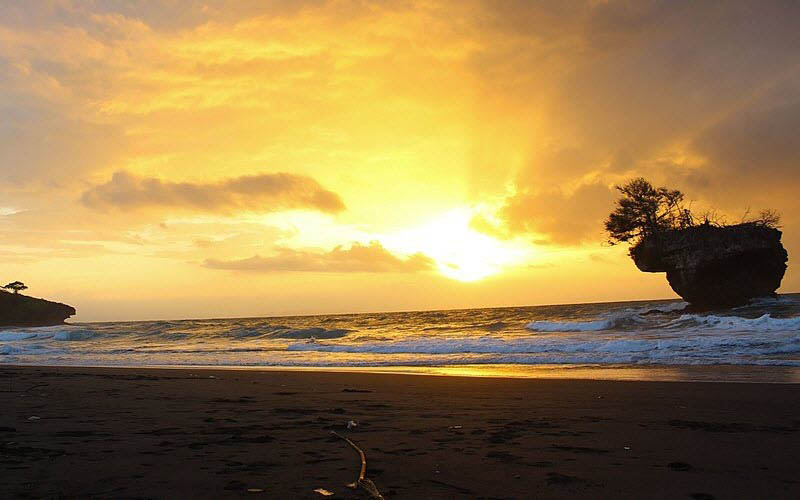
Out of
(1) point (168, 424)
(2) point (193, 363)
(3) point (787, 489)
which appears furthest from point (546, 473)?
(2) point (193, 363)

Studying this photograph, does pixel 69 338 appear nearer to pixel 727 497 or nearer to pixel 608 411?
pixel 608 411

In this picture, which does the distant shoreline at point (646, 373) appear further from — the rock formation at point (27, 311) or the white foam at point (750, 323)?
the rock formation at point (27, 311)

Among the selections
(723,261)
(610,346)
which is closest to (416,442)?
(610,346)

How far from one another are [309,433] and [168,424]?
186cm

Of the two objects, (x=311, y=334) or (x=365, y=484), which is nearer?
(x=365, y=484)

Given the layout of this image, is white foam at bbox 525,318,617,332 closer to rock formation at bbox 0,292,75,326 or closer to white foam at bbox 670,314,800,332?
white foam at bbox 670,314,800,332

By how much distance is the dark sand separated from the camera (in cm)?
394

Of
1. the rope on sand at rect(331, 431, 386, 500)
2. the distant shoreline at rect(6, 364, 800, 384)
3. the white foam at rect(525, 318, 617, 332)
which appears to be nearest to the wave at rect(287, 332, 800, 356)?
the distant shoreline at rect(6, 364, 800, 384)

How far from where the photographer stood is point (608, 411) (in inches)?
293

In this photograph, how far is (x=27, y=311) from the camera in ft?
283

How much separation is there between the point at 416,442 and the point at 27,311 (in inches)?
3915

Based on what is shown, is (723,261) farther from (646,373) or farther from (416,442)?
(416,442)

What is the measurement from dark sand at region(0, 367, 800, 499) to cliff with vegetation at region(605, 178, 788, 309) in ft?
91.2

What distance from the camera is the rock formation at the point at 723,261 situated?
111 ft
